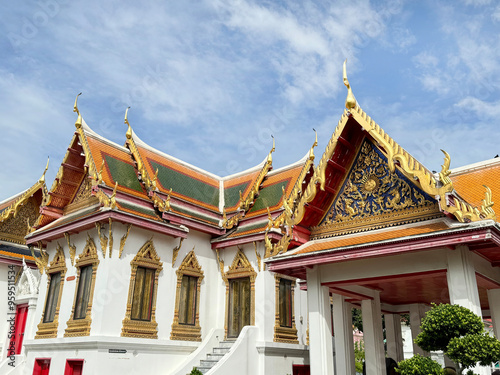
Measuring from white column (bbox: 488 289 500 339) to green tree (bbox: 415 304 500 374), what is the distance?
251 centimetres

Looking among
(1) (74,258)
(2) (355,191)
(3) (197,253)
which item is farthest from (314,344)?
(1) (74,258)

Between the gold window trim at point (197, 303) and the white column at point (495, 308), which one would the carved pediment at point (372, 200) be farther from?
the gold window trim at point (197, 303)

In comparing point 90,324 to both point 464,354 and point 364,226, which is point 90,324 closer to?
point 364,226

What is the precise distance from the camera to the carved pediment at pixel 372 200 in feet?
24.3

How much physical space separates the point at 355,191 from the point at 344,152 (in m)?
0.72

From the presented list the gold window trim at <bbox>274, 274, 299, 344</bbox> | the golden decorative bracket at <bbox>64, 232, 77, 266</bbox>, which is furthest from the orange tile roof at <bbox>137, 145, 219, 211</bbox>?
the gold window trim at <bbox>274, 274, 299, 344</bbox>

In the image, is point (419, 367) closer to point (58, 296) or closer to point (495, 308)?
point (495, 308)

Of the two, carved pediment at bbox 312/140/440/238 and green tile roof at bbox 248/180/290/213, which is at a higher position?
green tile roof at bbox 248/180/290/213

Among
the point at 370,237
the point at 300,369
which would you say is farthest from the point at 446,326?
the point at 300,369

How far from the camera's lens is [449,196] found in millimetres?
6715

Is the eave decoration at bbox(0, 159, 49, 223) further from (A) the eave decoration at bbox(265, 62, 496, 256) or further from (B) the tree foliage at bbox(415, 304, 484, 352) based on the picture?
(B) the tree foliage at bbox(415, 304, 484, 352)

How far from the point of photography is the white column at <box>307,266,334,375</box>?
7.63 meters

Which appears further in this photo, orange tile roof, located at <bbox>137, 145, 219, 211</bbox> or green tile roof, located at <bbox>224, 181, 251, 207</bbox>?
green tile roof, located at <bbox>224, 181, 251, 207</bbox>

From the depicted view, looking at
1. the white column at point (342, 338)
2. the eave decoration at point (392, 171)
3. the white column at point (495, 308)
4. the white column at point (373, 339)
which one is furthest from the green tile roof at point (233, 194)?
the white column at point (495, 308)
